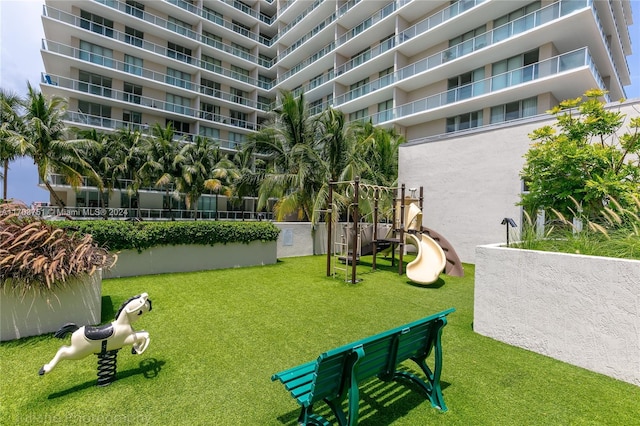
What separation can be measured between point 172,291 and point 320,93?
31.2 m

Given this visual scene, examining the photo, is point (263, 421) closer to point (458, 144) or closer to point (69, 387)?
point (69, 387)

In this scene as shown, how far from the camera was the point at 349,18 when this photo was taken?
98.1 ft

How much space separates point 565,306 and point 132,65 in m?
37.6

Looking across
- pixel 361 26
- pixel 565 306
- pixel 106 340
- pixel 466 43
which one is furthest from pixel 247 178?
pixel 361 26

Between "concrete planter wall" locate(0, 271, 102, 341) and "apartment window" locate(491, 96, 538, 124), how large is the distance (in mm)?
23147

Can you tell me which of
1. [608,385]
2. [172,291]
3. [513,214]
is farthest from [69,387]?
[513,214]

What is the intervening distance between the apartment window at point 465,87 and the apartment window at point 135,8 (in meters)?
31.0

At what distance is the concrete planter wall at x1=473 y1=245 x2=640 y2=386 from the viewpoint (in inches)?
149

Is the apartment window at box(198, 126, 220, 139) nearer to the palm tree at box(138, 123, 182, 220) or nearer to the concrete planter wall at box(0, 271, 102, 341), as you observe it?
the palm tree at box(138, 123, 182, 220)

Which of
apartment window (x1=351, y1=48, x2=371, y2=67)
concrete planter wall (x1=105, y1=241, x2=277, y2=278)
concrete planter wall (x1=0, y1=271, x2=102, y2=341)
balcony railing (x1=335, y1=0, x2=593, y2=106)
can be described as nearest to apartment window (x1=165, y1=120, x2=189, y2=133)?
apartment window (x1=351, y1=48, x2=371, y2=67)

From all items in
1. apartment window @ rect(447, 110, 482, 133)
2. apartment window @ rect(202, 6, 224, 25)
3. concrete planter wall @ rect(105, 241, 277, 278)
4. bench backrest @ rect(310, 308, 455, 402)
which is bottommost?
concrete planter wall @ rect(105, 241, 277, 278)

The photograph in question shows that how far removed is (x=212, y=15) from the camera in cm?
3556

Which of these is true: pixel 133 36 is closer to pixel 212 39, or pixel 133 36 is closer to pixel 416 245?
pixel 212 39

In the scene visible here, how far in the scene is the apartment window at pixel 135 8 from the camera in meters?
29.7
